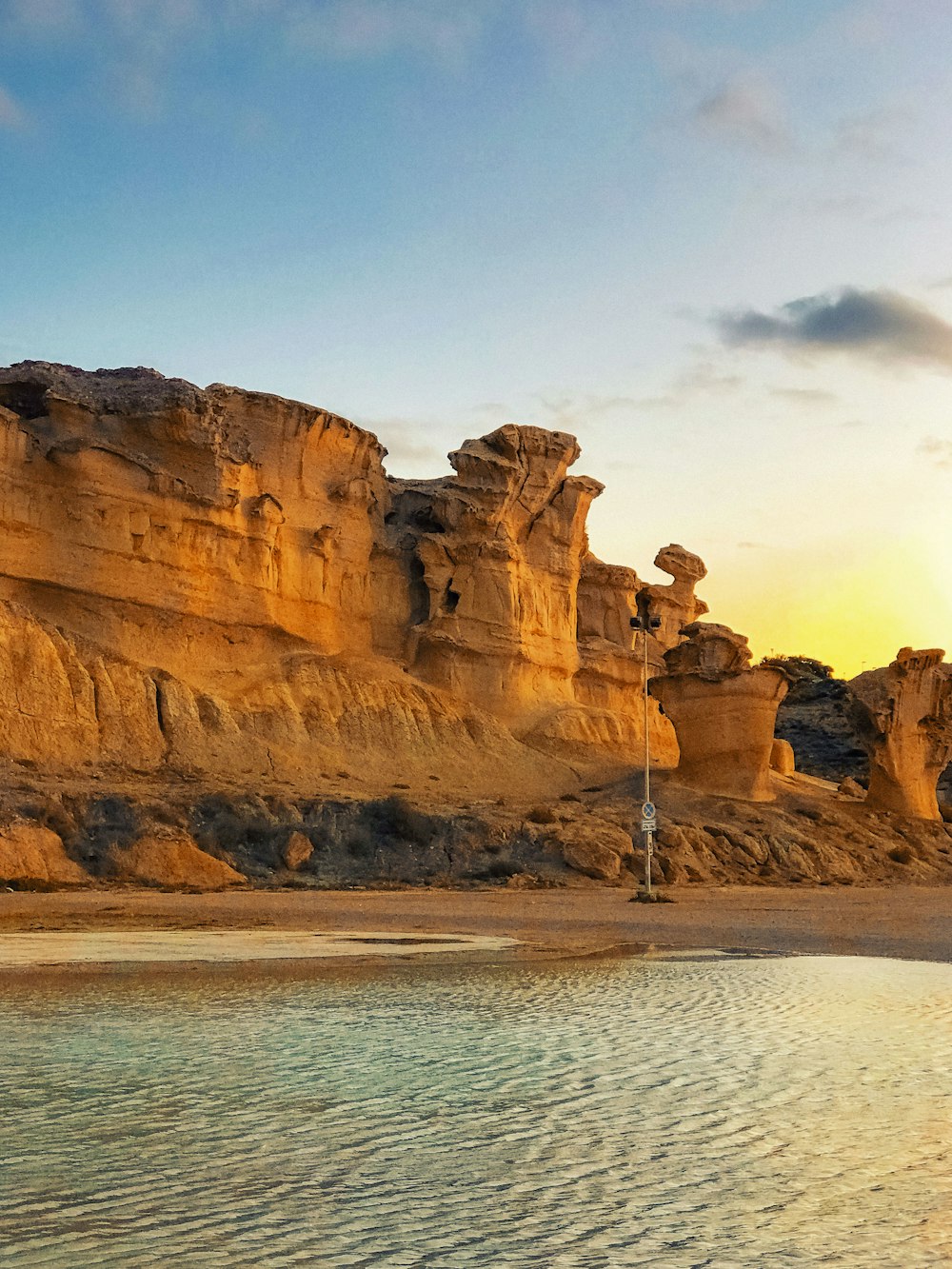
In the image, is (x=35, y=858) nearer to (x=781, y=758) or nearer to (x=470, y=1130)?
(x=470, y=1130)

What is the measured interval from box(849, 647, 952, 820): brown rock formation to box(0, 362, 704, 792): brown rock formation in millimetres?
8426

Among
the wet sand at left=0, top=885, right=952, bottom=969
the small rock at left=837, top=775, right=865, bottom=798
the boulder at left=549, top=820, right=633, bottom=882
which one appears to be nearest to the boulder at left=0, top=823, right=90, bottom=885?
the wet sand at left=0, top=885, right=952, bottom=969

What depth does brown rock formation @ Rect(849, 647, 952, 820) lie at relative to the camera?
44.0m

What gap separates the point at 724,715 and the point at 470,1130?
3529 cm

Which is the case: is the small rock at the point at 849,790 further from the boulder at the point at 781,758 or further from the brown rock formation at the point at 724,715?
the brown rock formation at the point at 724,715

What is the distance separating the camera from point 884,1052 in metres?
8.88

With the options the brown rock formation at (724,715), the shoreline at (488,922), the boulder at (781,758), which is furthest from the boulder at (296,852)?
the boulder at (781,758)

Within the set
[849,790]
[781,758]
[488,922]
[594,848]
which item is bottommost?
[488,922]

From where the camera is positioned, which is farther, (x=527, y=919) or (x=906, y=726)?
(x=906, y=726)

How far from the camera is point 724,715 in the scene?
135ft

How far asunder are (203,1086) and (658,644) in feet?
170

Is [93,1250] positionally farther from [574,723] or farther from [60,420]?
[574,723]

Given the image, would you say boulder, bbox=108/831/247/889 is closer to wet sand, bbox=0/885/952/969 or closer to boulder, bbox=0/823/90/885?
boulder, bbox=0/823/90/885

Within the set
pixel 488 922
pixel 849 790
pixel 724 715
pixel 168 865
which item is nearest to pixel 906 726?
pixel 849 790
